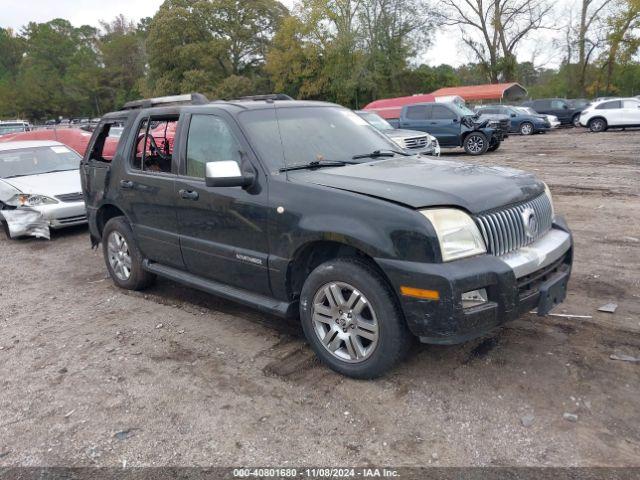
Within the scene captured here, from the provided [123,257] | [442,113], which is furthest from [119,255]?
[442,113]

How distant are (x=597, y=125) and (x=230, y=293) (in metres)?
26.0

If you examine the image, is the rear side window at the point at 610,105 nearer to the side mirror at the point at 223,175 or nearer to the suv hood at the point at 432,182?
the suv hood at the point at 432,182

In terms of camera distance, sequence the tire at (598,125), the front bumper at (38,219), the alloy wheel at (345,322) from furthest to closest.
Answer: the tire at (598,125), the front bumper at (38,219), the alloy wheel at (345,322)

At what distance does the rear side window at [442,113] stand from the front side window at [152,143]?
14362 millimetres

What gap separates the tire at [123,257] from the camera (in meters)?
5.54

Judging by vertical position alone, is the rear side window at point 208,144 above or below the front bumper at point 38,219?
above

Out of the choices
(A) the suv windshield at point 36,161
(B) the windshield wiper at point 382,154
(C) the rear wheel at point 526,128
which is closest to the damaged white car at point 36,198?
(A) the suv windshield at point 36,161

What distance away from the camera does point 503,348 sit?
399 centimetres

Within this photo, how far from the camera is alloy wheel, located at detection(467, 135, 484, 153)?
58.0 ft

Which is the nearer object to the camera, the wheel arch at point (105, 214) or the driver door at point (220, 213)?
the driver door at point (220, 213)

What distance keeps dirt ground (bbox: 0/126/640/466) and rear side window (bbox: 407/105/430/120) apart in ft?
45.1

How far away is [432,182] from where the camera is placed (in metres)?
3.66

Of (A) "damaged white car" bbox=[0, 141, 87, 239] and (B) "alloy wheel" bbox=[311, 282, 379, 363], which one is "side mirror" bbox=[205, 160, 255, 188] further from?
(A) "damaged white car" bbox=[0, 141, 87, 239]

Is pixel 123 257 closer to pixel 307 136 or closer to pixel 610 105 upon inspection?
pixel 307 136
